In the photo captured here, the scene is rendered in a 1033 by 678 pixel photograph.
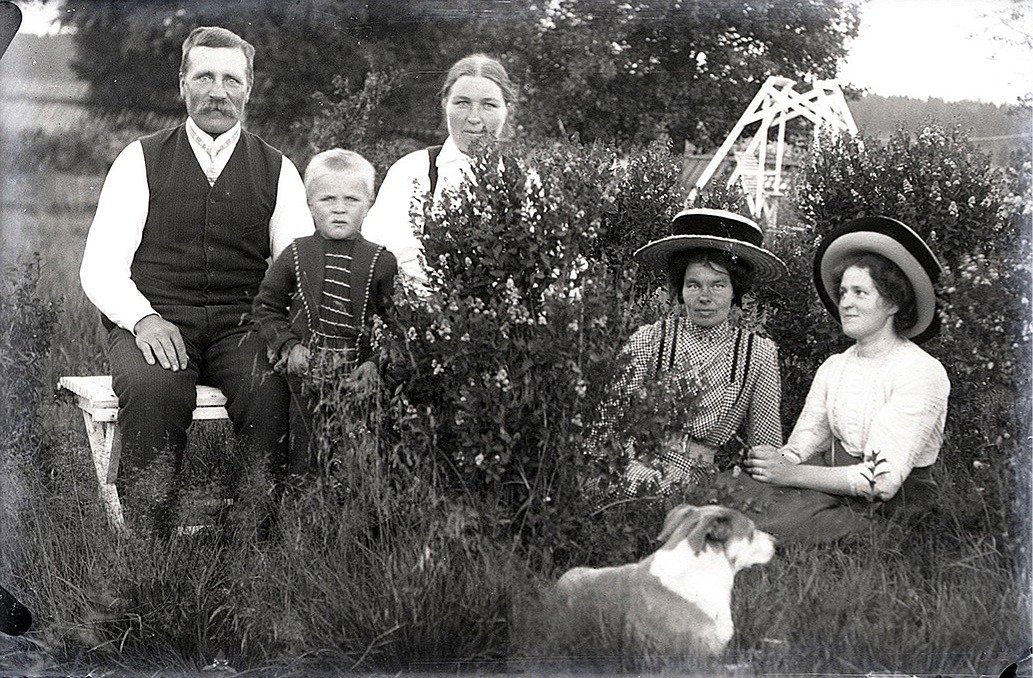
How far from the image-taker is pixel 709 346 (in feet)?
14.2

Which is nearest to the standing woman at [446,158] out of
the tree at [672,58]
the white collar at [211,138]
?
the tree at [672,58]

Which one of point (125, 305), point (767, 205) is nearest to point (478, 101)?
point (767, 205)

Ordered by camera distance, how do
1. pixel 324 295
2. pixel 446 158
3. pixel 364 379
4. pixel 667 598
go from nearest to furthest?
pixel 667 598 < pixel 364 379 < pixel 324 295 < pixel 446 158

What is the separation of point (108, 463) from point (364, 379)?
3.49 ft

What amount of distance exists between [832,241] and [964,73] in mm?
812

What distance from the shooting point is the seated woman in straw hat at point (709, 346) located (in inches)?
168

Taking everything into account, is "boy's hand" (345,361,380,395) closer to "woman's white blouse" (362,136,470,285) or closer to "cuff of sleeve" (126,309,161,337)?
"woman's white blouse" (362,136,470,285)

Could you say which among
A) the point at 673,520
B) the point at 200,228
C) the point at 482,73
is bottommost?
the point at 673,520

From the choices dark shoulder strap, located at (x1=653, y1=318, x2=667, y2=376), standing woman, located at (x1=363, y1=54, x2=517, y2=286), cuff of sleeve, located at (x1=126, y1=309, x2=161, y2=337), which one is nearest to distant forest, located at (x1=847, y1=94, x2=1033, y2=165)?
dark shoulder strap, located at (x1=653, y1=318, x2=667, y2=376)

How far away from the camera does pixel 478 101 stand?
4.38 meters

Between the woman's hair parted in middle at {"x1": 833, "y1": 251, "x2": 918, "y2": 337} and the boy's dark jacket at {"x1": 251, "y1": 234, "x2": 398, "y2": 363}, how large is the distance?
1.84m

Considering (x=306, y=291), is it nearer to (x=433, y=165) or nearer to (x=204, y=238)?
(x=204, y=238)

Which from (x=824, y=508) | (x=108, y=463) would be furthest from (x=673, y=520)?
(x=108, y=463)

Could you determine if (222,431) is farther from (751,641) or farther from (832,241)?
(832,241)
